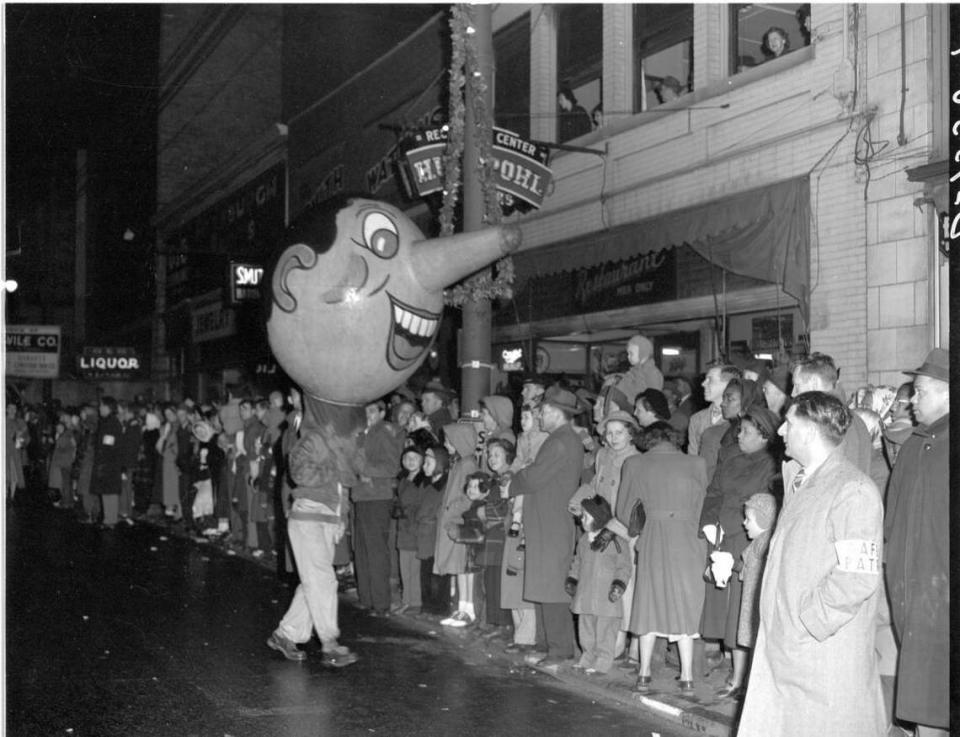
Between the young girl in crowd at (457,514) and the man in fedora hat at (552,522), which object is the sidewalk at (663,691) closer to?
the man in fedora hat at (552,522)

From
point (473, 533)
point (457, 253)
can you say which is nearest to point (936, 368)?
point (457, 253)

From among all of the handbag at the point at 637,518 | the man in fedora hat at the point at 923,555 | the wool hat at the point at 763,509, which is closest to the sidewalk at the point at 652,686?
the handbag at the point at 637,518

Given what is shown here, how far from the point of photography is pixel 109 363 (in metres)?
32.7

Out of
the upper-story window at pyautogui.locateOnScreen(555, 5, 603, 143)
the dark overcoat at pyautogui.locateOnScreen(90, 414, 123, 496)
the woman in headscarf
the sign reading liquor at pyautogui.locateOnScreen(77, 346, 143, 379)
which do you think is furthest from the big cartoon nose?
the sign reading liquor at pyautogui.locateOnScreen(77, 346, 143, 379)

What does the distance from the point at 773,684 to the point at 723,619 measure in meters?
2.81

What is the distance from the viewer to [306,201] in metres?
24.4

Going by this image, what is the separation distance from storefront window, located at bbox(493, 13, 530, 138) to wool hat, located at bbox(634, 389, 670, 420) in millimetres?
8950

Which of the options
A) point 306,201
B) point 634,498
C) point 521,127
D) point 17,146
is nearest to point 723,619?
point 634,498

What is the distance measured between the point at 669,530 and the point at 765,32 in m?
7.29

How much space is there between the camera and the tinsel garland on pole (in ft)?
33.2

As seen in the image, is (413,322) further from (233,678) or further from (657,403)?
(233,678)

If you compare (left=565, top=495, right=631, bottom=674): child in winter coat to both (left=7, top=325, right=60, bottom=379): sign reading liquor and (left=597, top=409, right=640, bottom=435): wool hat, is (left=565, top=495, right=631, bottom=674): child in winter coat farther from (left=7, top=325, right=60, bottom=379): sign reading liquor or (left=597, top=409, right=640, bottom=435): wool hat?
(left=7, top=325, right=60, bottom=379): sign reading liquor

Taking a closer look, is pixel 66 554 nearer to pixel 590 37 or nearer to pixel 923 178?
pixel 590 37

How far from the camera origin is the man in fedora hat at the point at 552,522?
852cm
